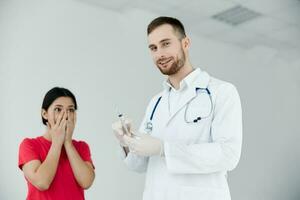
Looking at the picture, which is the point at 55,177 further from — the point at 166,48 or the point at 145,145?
the point at 166,48

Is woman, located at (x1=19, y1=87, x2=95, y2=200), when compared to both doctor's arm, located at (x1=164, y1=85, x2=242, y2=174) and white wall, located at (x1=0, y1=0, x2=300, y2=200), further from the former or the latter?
white wall, located at (x1=0, y1=0, x2=300, y2=200)

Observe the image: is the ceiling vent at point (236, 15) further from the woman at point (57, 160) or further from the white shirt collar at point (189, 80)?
the woman at point (57, 160)

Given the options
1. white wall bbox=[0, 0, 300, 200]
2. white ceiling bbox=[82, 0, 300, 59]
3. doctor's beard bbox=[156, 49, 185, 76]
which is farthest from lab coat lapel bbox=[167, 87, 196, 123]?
white ceiling bbox=[82, 0, 300, 59]

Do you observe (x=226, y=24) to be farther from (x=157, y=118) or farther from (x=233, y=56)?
(x=157, y=118)

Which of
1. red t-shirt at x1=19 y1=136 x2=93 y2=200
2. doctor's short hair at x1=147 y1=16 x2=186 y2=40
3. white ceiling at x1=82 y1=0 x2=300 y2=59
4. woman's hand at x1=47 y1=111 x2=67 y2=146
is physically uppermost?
white ceiling at x1=82 y1=0 x2=300 y2=59

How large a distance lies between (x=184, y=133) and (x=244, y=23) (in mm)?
2568

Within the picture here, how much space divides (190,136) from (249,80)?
106 inches

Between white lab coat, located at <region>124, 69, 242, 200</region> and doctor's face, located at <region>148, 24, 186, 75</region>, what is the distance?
114mm

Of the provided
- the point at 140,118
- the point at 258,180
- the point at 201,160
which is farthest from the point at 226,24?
the point at 201,160

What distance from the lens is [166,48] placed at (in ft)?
5.18

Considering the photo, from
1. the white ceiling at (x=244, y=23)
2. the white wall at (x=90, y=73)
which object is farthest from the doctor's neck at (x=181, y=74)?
the white ceiling at (x=244, y=23)

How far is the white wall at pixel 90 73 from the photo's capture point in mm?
2340

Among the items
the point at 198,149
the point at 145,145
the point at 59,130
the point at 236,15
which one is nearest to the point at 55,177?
the point at 59,130

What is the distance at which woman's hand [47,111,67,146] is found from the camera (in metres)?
1.68
